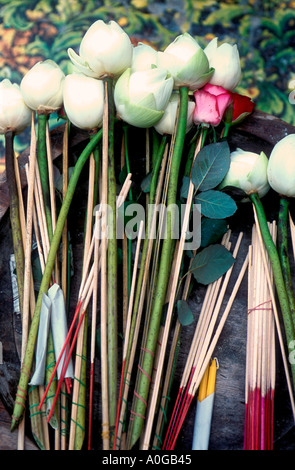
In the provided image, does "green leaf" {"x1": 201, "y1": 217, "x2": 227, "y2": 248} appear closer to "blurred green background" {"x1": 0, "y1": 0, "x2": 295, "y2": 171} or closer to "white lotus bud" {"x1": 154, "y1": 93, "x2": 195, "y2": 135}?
"white lotus bud" {"x1": 154, "y1": 93, "x2": 195, "y2": 135}

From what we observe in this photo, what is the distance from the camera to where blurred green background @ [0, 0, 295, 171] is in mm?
1396

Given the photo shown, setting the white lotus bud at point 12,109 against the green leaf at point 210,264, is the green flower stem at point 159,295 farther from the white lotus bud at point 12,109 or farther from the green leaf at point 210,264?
the white lotus bud at point 12,109

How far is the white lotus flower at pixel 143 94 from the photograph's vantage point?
75 centimetres

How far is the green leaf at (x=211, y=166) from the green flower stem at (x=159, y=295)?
0.04 m

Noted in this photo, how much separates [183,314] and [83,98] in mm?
400

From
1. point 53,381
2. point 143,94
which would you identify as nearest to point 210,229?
point 143,94

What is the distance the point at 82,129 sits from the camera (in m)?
0.85

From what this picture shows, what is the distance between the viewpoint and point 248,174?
0.80m

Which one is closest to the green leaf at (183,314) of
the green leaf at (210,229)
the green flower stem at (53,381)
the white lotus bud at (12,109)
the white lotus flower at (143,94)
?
the green leaf at (210,229)

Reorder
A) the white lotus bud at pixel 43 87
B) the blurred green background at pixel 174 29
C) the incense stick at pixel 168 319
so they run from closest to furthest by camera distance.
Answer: the incense stick at pixel 168 319, the white lotus bud at pixel 43 87, the blurred green background at pixel 174 29

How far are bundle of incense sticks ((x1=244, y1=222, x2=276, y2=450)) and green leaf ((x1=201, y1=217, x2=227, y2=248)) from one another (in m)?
0.07
